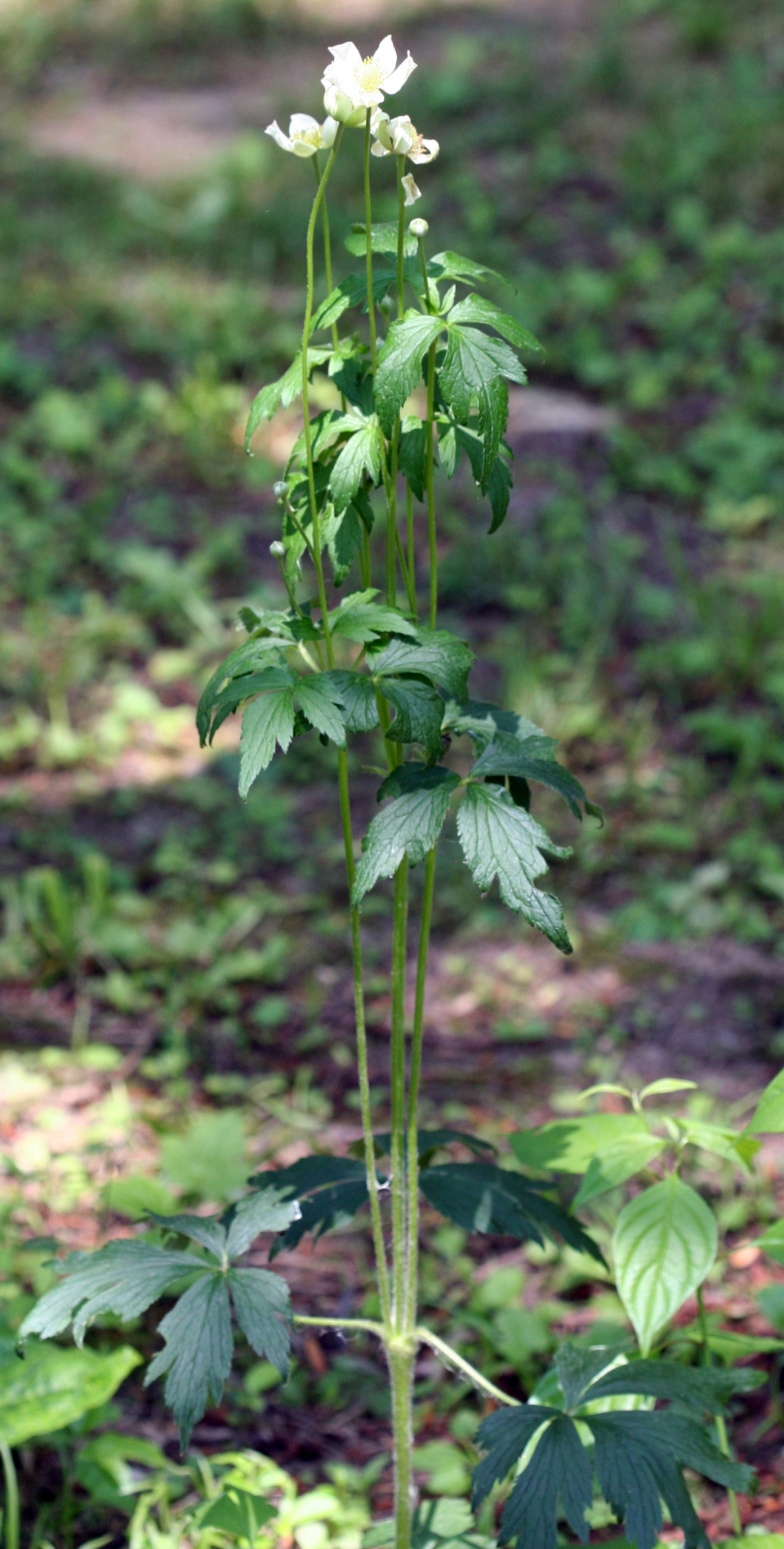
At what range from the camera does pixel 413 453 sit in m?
1.26

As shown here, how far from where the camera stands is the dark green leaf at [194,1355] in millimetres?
1183

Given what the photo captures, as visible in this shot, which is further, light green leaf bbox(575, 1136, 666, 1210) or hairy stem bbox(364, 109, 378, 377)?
light green leaf bbox(575, 1136, 666, 1210)

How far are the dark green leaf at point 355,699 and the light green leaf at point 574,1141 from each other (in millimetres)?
562

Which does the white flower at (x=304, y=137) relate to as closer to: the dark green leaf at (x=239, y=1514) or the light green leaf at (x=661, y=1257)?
the light green leaf at (x=661, y=1257)

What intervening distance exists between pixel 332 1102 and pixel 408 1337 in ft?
3.53

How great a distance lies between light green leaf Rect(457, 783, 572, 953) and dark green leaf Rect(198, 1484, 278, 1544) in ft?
2.48

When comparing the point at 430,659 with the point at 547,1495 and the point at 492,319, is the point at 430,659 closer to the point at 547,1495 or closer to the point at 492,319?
the point at 492,319

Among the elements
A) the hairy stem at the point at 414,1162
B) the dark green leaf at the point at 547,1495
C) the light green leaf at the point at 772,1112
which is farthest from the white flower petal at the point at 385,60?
the dark green leaf at the point at 547,1495

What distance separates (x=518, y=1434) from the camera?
3.97ft

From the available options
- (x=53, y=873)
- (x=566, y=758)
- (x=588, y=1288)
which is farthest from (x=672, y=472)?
(x=588, y=1288)

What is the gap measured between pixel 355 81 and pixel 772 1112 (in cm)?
103

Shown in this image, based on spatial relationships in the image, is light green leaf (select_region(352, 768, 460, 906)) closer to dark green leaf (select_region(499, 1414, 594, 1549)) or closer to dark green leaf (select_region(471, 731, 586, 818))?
dark green leaf (select_region(471, 731, 586, 818))

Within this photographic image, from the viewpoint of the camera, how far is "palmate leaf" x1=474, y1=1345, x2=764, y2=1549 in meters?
1.16

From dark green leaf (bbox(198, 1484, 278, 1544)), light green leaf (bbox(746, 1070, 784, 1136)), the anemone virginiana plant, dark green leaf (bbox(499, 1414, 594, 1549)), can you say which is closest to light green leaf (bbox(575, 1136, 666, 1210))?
the anemone virginiana plant
